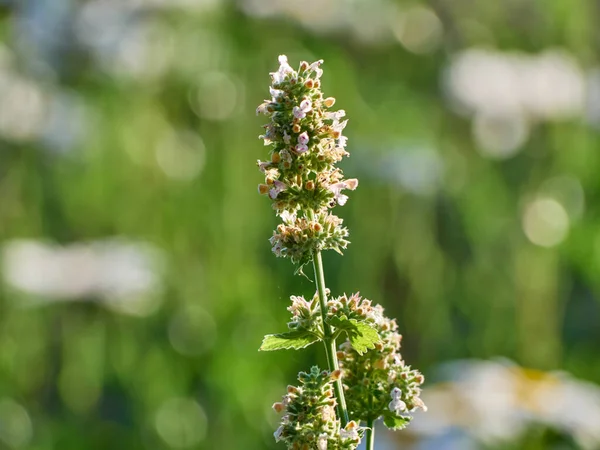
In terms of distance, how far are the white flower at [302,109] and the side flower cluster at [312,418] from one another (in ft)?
0.42

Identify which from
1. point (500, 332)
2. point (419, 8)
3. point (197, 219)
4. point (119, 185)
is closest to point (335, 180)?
point (197, 219)

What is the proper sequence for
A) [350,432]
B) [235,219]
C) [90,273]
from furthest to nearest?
[90,273]
[235,219]
[350,432]

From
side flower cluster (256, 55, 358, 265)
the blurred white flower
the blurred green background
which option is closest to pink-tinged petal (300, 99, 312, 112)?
side flower cluster (256, 55, 358, 265)

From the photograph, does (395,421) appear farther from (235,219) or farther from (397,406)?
(235,219)

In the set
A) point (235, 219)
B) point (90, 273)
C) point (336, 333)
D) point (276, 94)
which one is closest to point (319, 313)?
point (336, 333)

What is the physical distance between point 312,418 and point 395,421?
6 cm

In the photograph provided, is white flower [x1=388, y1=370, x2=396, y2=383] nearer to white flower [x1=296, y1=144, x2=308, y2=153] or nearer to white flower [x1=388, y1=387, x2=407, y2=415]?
white flower [x1=388, y1=387, x2=407, y2=415]

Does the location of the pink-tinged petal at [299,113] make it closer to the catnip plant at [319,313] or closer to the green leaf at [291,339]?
the catnip plant at [319,313]

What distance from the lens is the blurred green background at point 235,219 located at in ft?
8.96

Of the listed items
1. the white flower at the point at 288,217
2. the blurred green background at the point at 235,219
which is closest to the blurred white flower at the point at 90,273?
the blurred green background at the point at 235,219

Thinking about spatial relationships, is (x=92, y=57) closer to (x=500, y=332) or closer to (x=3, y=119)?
(x=3, y=119)

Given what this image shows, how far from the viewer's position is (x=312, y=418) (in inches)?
19.6

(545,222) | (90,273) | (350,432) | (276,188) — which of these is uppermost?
(545,222)

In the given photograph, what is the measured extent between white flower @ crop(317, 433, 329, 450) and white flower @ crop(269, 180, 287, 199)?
0.40 ft
